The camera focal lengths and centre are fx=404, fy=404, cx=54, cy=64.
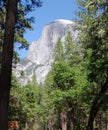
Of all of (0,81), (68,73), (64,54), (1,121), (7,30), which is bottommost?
(1,121)

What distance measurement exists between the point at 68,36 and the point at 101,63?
47060 mm

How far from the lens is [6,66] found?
10.6 m

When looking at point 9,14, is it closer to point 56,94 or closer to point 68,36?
point 56,94

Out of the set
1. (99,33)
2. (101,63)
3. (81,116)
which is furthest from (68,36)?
(99,33)

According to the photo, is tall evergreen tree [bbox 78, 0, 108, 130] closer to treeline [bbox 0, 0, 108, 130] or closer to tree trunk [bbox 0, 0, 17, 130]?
treeline [bbox 0, 0, 108, 130]

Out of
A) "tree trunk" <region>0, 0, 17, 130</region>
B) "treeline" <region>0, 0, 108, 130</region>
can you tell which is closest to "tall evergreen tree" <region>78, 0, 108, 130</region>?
"treeline" <region>0, 0, 108, 130</region>

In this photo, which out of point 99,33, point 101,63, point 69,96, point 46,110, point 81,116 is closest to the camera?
point 99,33

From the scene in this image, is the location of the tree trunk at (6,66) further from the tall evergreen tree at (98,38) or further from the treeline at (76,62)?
the tall evergreen tree at (98,38)

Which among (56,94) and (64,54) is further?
(64,54)

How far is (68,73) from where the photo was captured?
141ft

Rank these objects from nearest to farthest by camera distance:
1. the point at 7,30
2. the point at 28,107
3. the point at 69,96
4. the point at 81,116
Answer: the point at 7,30, the point at 69,96, the point at 81,116, the point at 28,107

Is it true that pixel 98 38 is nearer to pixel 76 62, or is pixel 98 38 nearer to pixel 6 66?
pixel 6 66

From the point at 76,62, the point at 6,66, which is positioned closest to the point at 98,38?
the point at 6,66

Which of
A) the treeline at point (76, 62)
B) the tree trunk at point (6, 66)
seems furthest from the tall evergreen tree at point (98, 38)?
the tree trunk at point (6, 66)
